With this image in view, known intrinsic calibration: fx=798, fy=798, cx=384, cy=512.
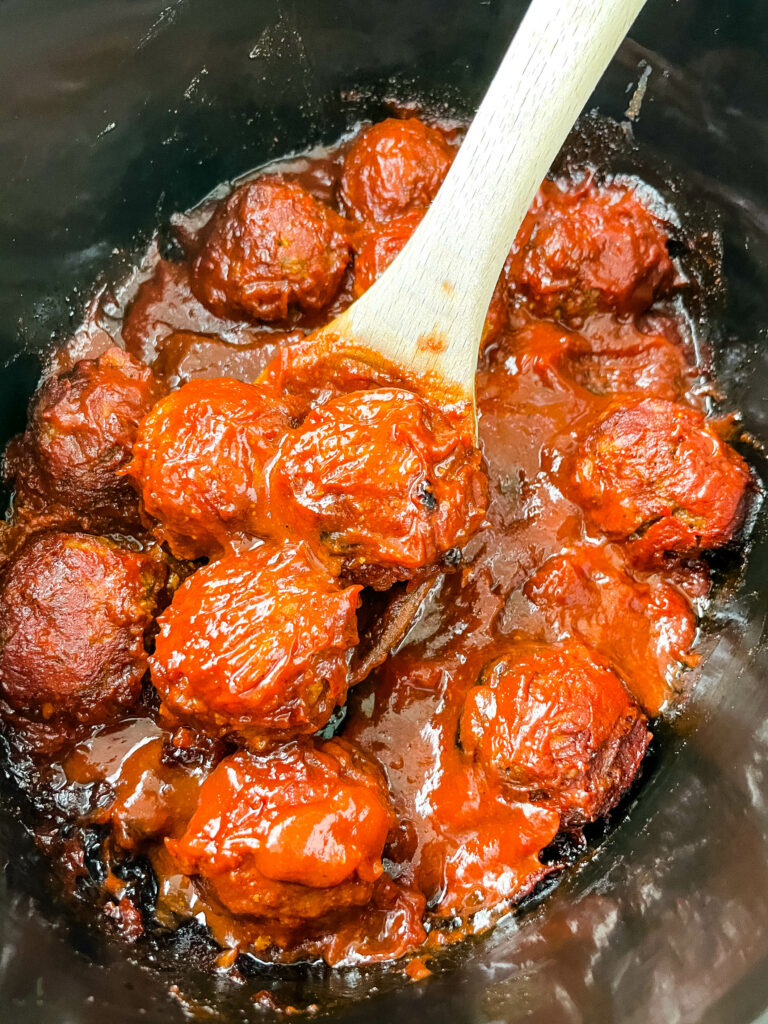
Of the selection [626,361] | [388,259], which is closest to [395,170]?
[388,259]

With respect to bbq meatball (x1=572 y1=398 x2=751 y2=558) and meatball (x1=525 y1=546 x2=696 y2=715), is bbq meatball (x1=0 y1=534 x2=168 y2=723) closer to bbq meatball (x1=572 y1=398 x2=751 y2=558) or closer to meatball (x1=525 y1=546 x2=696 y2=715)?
meatball (x1=525 y1=546 x2=696 y2=715)

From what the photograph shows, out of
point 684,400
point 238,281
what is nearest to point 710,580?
point 684,400

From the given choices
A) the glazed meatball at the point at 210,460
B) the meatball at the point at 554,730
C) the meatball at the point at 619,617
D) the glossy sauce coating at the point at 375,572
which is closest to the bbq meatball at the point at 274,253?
the glossy sauce coating at the point at 375,572

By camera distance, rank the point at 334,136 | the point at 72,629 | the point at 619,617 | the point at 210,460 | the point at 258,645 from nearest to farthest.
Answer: the point at 258,645, the point at 210,460, the point at 72,629, the point at 619,617, the point at 334,136

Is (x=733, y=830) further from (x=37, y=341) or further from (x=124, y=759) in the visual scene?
(x=37, y=341)

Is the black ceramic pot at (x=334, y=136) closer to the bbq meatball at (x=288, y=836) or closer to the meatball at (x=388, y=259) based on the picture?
the bbq meatball at (x=288, y=836)

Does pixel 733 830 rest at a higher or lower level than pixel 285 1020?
higher

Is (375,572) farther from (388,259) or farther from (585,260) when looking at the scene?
(585,260)
